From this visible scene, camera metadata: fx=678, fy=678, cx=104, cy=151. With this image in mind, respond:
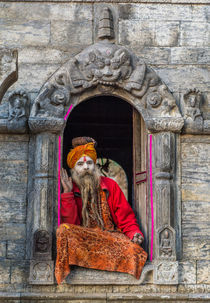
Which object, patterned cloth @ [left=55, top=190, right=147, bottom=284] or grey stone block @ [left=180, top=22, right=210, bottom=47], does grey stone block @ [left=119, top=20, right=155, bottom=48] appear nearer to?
grey stone block @ [left=180, top=22, right=210, bottom=47]

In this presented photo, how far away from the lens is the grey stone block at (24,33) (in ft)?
25.9

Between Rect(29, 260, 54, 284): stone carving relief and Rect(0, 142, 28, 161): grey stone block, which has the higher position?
Rect(0, 142, 28, 161): grey stone block

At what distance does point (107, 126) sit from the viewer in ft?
37.4

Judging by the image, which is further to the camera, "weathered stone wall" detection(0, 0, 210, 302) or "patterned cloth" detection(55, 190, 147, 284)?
"weathered stone wall" detection(0, 0, 210, 302)

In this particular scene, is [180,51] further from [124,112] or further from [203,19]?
[124,112]

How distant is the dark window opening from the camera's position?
35.7ft

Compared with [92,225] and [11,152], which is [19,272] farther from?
[11,152]

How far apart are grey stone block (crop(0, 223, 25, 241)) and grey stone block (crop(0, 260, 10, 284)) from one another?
27cm

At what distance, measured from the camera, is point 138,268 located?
24.0 ft

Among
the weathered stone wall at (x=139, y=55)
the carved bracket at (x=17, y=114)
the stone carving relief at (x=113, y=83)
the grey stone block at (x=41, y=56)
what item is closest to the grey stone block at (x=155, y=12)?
the weathered stone wall at (x=139, y=55)

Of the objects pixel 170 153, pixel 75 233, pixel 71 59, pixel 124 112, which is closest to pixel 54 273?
pixel 75 233

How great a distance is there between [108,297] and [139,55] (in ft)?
9.17

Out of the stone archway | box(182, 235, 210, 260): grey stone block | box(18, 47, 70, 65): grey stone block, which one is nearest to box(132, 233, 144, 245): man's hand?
the stone archway

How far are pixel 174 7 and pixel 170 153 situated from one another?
70.6 inches
